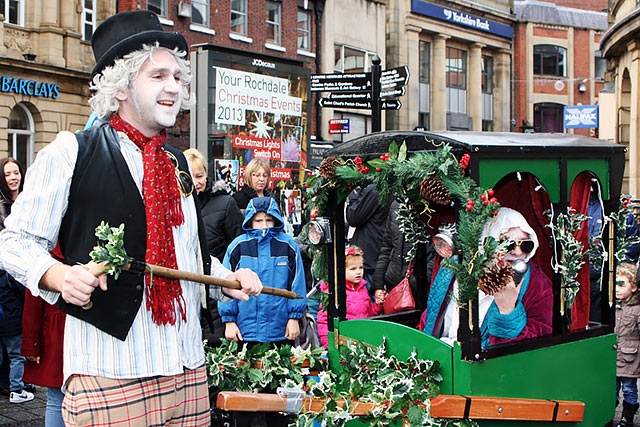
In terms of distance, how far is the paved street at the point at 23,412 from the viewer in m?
5.83

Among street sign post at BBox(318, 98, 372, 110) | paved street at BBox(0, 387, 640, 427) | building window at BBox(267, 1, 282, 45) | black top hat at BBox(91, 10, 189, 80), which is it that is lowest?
paved street at BBox(0, 387, 640, 427)

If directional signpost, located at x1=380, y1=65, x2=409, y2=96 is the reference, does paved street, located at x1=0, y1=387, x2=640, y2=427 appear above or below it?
below

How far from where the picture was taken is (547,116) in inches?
1578

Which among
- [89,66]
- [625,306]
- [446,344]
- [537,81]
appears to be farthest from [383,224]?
[537,81]

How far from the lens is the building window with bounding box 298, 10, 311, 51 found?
25938mm

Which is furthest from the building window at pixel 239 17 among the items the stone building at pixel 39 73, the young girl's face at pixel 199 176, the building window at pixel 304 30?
the young girl's face at pixel 199 176

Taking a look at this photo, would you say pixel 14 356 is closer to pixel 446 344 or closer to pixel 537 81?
pixel 446 344

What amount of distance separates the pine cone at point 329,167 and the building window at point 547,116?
36.7m

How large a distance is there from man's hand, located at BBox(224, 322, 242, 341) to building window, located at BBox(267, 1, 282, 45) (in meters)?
20.5

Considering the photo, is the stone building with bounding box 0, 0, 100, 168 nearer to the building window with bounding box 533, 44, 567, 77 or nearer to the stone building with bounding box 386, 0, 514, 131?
the stone building with bounding box 386, 0, 514, 131

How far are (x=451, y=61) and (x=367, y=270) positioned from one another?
28730 mm

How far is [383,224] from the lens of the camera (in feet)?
22.4

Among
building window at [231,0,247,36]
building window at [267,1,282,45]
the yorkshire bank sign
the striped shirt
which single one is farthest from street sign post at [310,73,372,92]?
the yorkshire bank sign

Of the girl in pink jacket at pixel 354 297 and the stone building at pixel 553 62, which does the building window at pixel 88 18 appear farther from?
the stone building at pixel 553 62
